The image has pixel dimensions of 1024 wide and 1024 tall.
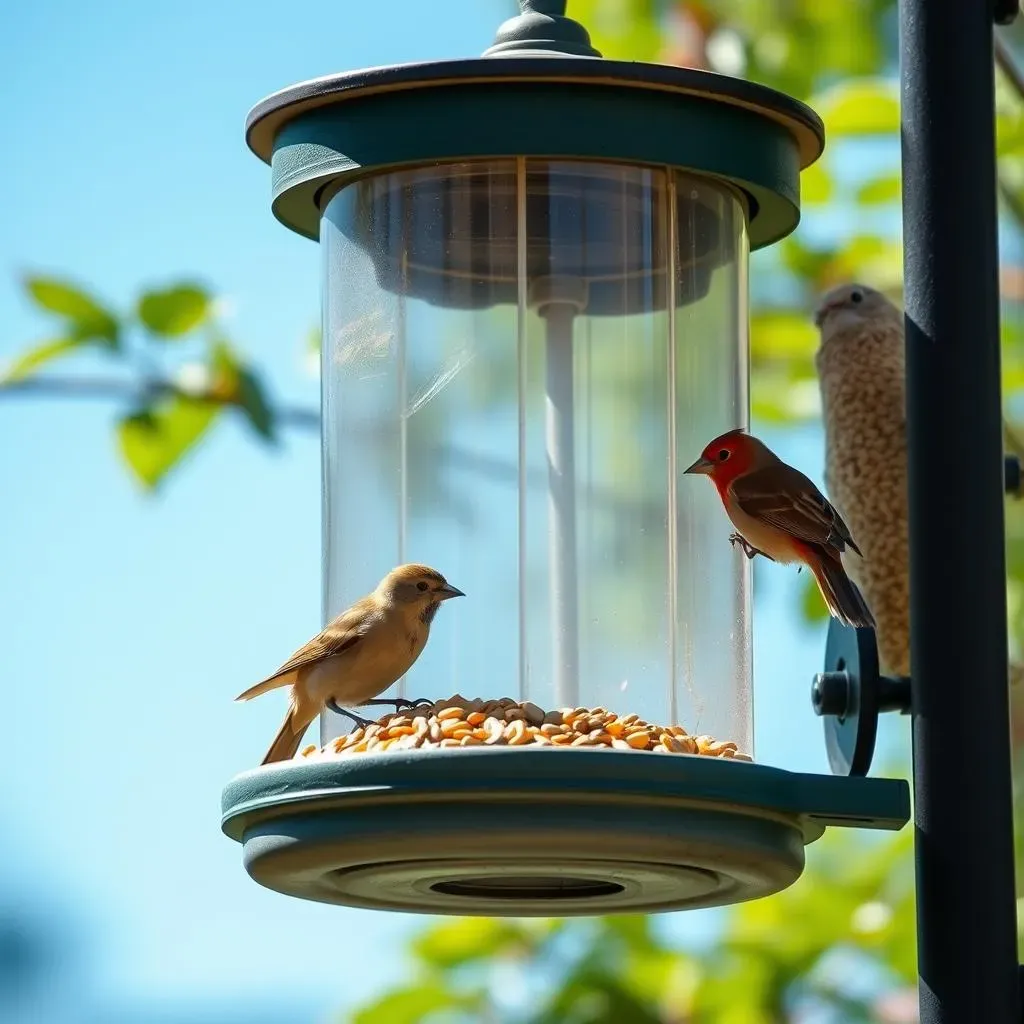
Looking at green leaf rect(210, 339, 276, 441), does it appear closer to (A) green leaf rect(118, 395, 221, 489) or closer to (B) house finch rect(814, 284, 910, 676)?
Result: (A) green leaf rect(118, 395, 221, 489)

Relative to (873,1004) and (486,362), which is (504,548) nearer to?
(486,362)

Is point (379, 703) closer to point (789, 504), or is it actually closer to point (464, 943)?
point (789, 504)

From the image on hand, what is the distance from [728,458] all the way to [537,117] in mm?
862

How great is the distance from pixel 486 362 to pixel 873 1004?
3834 mm

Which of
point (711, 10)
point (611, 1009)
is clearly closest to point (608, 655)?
point (611, 1009)

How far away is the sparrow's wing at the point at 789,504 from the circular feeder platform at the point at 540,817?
0.78 metres

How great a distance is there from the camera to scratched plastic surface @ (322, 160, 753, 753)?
429 centimetres

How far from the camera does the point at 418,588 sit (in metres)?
4.23

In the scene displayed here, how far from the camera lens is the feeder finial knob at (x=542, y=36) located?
4.28m

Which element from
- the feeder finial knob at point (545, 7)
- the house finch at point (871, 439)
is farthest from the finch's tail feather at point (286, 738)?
the house finch at point (871, 439)

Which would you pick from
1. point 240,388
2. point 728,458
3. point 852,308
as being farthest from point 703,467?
point 240,388

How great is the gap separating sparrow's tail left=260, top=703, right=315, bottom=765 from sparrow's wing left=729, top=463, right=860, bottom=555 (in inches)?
42.3

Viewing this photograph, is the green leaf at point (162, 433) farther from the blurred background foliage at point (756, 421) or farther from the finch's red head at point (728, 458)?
the finch's red head at point (728, 458)

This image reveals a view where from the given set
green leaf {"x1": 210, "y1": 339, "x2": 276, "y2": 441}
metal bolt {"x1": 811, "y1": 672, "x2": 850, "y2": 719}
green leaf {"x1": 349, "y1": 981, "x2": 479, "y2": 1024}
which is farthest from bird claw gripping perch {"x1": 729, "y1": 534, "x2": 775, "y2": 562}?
green leaf {"x1": 349, "y1": 981, "x2": 479, "y2": 1024}
